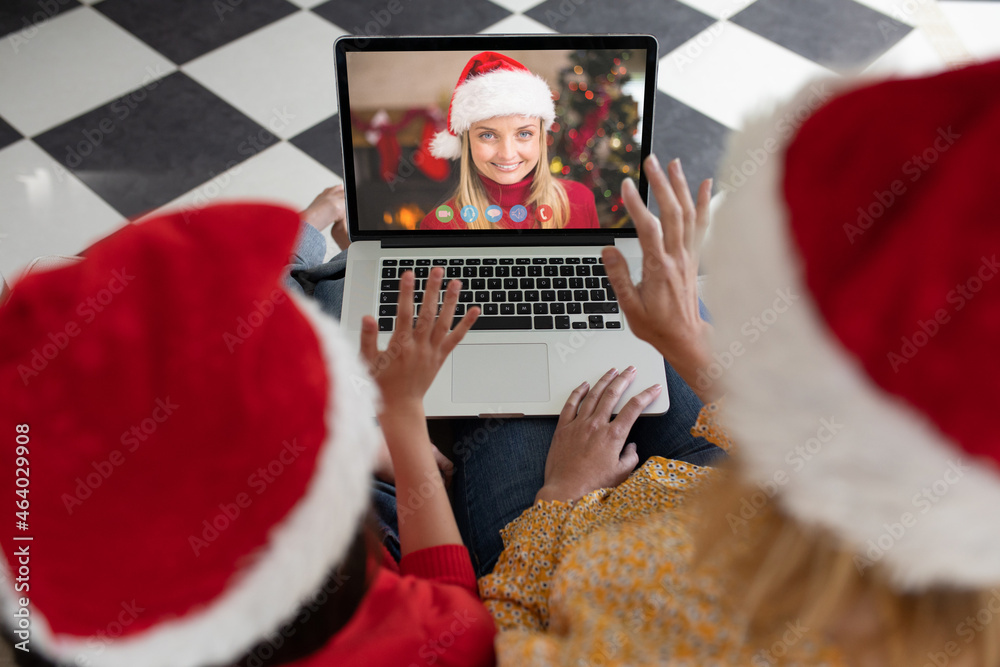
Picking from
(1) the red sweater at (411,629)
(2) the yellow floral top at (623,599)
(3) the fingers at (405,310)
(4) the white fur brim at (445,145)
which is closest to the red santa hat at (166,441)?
(1) the red sweater at (411,629)

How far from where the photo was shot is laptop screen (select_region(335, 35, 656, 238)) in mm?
840

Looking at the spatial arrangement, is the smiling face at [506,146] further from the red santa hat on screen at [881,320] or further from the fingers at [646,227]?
the red santa hat on screen at [881,320]

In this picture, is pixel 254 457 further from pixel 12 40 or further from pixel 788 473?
Result: pixel 12 40

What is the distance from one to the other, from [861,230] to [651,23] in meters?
1.69

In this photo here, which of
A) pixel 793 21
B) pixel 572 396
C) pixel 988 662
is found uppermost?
pixel 988 662

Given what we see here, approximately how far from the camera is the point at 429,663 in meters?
0.55

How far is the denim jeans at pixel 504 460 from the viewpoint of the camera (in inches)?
32.4

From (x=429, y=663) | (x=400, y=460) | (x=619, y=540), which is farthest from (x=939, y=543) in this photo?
(x=400, y=460)

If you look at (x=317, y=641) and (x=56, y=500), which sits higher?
(x=56, y=500)

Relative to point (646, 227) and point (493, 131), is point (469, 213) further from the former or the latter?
point (646, 227)

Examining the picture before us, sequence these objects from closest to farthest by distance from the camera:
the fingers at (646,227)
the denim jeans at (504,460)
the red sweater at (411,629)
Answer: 1. the red sweater at (411,629)
2. the fingers at (646,227)
3. the denim jeans at (504,460)

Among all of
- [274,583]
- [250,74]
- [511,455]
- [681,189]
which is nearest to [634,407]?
[511,455]

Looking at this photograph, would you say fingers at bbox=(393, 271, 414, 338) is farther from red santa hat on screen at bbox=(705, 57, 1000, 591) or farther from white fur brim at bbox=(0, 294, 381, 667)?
red santa hat on screen at bbox=(705, 57, 1000, 591)

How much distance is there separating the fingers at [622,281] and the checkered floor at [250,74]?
0.86 metres
